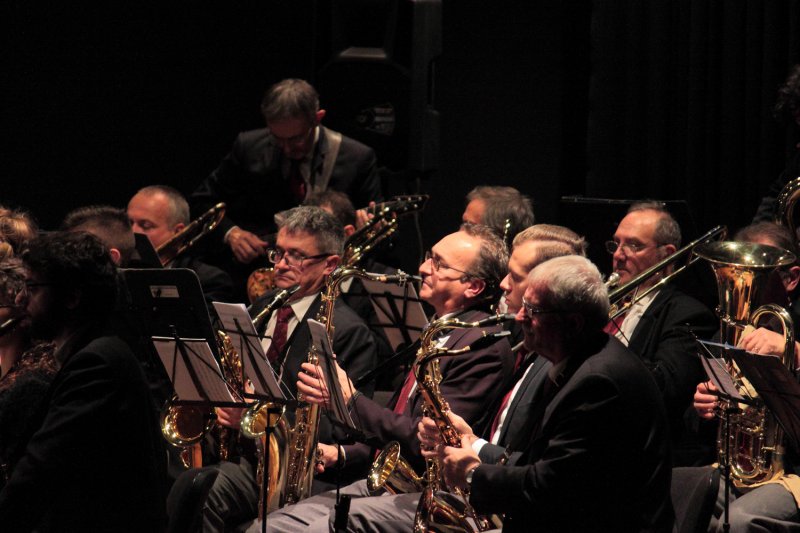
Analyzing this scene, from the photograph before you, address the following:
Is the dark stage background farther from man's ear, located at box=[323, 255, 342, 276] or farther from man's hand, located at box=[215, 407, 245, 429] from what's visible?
man's hand, located at box=[215, 407, 245, 429]

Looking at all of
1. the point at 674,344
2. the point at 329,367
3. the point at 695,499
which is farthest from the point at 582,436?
the point at 674,344

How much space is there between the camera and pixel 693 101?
6309 millimetres

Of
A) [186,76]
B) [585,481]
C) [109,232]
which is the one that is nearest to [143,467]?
[585,481]

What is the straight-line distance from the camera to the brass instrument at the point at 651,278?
4875 mm

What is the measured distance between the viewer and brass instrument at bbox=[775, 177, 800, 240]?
5.01 metres

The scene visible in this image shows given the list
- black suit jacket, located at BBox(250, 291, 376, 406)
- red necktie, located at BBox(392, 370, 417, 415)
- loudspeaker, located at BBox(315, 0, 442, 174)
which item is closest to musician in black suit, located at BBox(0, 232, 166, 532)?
red necktie, located at BBox(392, 370, 417, 415)

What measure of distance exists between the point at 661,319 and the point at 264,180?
259cm

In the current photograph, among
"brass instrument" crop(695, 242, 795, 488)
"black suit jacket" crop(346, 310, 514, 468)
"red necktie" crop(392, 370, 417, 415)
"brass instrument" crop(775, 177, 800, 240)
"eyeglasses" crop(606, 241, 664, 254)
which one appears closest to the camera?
"black suit jacket" crop(346, 310, 514, 468)

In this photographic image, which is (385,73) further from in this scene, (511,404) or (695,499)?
(695,499)

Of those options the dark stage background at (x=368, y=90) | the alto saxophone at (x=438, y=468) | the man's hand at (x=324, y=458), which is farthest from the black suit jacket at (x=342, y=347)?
the dark stage background at (x=368, y=90)

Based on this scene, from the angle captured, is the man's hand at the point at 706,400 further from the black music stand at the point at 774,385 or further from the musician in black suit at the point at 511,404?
the musician in black suit at the point at 511,404

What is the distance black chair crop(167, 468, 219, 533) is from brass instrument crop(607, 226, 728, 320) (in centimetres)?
204

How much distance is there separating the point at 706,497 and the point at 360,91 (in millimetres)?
3849

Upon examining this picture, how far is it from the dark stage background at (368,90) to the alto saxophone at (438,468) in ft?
8.89
